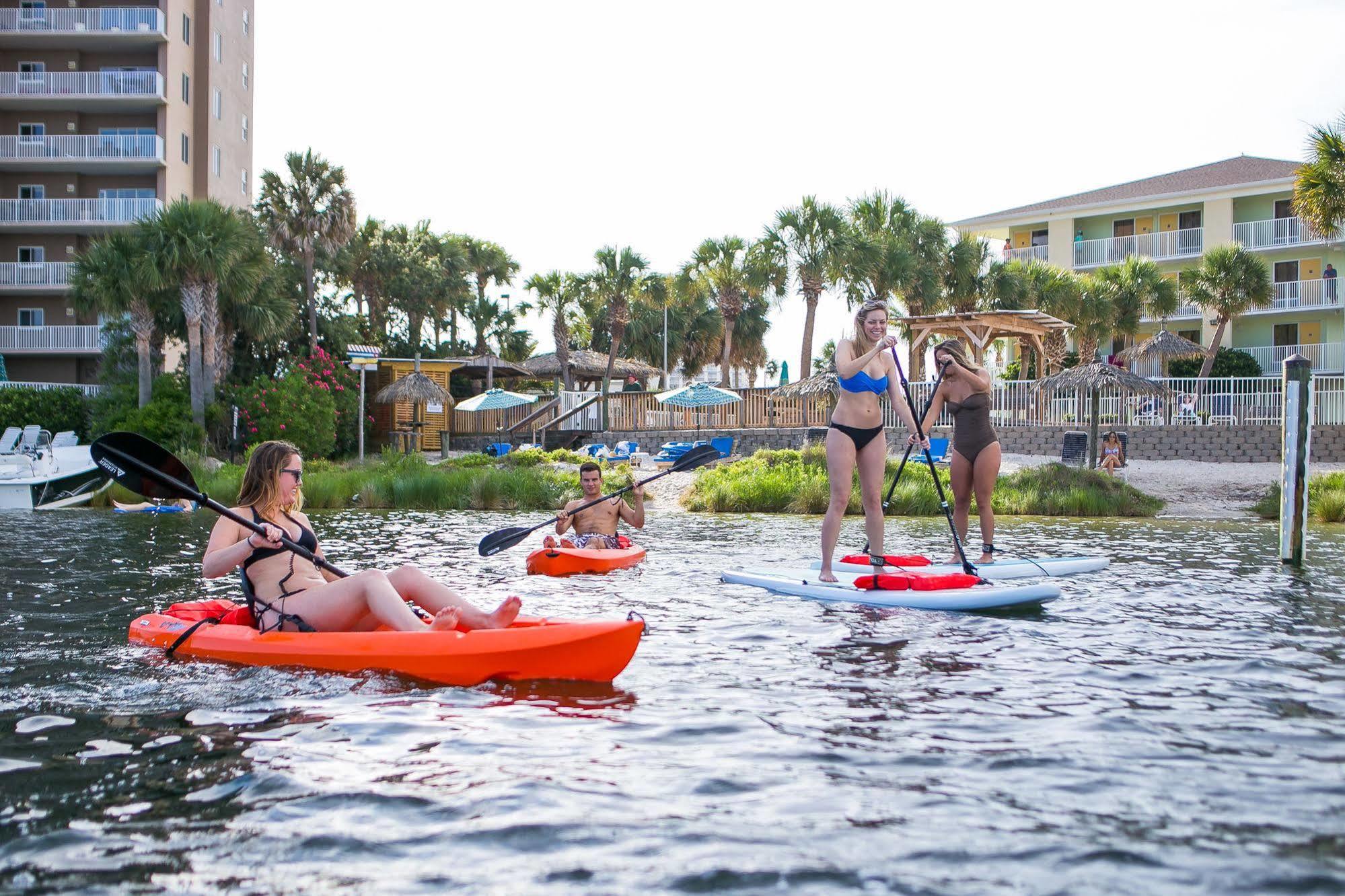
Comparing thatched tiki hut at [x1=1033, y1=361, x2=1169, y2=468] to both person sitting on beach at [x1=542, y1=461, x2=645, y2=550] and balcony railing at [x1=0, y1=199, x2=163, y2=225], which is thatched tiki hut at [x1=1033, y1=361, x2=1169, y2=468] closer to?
person sitting on beach at [x1=542, y1=461, x2=645, y2=550]

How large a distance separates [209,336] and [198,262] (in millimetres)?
2054

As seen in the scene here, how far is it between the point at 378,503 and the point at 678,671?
1590 cm

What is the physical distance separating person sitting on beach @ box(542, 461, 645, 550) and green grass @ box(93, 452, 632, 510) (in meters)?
8.23

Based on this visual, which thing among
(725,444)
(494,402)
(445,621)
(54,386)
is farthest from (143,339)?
(445,621)

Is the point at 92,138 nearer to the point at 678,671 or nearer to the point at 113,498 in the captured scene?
the point at 113,498

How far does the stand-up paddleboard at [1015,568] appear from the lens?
8.55 metres

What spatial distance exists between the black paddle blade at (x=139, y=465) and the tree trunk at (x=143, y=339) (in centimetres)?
2271

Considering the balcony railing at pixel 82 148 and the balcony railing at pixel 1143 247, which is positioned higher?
the balcony railing at pixel 82 148

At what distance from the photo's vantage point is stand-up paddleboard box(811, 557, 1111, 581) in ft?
28.0

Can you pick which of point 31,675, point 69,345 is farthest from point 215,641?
point 69,345

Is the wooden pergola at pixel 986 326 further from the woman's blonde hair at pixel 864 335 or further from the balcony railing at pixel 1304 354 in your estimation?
the woman's blonde hair at pixel 864 335

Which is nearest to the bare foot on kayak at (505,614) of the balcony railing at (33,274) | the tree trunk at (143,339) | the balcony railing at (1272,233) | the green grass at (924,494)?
the green grass at (924,494)

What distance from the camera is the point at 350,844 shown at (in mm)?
3490

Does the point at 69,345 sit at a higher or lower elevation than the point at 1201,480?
higher
